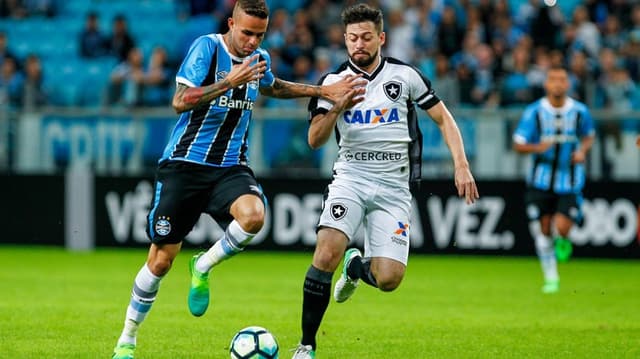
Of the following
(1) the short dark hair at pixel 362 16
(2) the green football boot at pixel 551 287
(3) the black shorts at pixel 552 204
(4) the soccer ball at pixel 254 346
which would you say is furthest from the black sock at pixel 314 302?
(3) the black shorts at pixel 552 204

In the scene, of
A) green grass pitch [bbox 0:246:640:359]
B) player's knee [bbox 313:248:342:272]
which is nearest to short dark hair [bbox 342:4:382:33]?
player's knee [bbox 313:248:342:272]

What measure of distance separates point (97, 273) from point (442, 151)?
199 inches

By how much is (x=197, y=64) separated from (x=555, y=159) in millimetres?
7307

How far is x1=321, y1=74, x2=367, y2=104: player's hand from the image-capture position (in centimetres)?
826

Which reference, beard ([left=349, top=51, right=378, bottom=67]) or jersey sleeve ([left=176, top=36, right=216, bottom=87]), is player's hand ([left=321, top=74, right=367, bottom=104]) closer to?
beard ([left=349, top=51, right=378, bottom=67])

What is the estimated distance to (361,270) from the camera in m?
9.10

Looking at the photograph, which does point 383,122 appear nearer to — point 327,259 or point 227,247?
point 327,259

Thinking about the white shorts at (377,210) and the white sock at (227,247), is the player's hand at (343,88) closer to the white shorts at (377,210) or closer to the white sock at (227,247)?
the white shorts at (377,210)

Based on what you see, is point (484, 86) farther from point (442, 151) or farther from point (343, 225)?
point (343, 225)

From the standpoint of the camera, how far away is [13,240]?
62.8 feet

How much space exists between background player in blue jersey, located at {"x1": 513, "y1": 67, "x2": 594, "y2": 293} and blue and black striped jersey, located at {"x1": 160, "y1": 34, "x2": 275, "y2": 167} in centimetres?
662

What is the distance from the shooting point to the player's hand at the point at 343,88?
8.26 m

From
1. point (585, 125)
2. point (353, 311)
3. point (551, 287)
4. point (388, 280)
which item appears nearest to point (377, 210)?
point (388, 280)

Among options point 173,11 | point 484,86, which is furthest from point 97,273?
point 173,11
